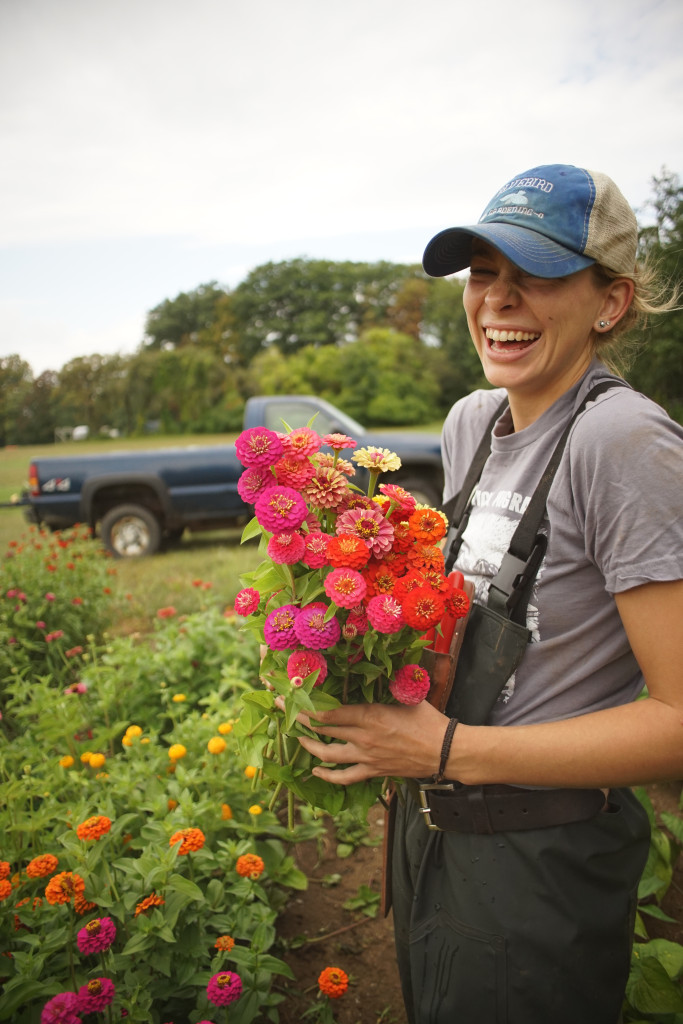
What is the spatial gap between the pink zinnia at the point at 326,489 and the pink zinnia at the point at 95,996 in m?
1.11

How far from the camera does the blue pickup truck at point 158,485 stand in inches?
298

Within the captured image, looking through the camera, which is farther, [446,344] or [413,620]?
[446,344]

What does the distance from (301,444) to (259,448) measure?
73 mm

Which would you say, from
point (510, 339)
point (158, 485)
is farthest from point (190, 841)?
point (158, 485)

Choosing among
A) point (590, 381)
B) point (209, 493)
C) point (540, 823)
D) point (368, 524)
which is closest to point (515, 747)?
point (540, 823)

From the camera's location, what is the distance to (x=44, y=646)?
379 centimetres

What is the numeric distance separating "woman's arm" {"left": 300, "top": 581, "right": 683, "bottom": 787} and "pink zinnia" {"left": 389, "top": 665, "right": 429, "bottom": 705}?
8cm

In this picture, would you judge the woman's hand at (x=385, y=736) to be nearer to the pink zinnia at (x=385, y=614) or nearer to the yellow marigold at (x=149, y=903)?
the pink zinnia at (x=385, y=614)

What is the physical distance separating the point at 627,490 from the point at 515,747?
0.46m

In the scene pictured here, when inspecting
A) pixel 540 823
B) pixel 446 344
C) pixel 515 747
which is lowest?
pixel 540 823

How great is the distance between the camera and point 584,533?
1.00m

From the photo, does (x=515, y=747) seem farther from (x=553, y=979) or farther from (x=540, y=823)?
(x=553, y=979)

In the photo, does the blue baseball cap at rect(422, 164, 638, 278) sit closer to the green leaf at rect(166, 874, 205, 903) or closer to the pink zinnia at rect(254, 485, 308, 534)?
the pink zinnia at rect(254, 485, 308, 534)

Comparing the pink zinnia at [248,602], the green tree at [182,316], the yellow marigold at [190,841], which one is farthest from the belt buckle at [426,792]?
the green tree at [182,316]
